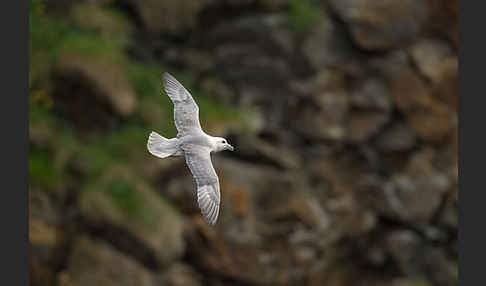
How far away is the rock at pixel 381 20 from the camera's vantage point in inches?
324

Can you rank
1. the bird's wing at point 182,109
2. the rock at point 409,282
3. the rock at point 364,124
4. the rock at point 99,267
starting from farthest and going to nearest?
the rock at point 364,124 → the rock at point 409,282 → the rock at point 99,267 → the bird's wing at point 182,109

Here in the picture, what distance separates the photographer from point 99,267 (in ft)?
20.7

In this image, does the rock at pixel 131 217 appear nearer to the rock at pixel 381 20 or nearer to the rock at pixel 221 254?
the rock at pixel 221 254

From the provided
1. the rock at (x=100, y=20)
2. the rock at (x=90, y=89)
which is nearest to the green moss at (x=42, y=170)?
the rock at (x=90, y=89)

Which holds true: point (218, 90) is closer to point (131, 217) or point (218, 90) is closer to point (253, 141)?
point (253, 141)

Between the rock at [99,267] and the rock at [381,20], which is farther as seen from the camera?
the rock at [381,20]

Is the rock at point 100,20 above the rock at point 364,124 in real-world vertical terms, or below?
above

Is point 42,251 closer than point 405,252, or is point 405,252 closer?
point 42,251

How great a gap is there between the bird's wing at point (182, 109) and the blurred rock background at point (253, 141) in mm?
2107

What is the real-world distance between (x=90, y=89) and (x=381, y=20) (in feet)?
11.8

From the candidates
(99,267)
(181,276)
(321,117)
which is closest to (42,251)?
(99,267)

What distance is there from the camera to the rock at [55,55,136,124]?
6930mm

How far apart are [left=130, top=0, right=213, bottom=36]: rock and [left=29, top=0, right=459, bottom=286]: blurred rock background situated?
2 centimetres

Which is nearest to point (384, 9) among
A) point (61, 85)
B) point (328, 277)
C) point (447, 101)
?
point (447, 101)
